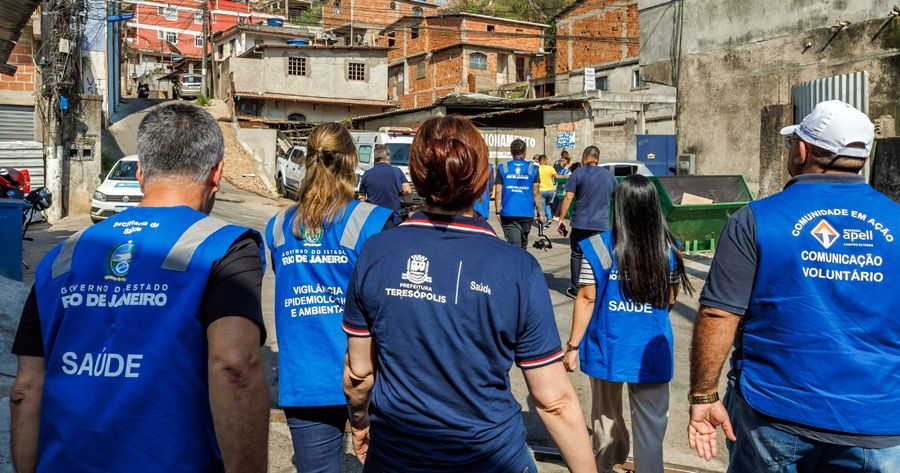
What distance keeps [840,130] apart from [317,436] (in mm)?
2450

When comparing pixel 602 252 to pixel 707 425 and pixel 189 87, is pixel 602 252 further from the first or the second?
pixel 189 87

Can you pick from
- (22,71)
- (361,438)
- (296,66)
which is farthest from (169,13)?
(361,438)

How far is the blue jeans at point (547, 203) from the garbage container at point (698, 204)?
11.1ft

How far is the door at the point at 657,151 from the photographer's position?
26062mm

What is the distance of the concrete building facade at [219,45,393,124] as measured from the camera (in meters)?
38.9

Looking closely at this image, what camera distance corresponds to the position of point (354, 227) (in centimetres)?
343

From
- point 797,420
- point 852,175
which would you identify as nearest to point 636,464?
point 797,420

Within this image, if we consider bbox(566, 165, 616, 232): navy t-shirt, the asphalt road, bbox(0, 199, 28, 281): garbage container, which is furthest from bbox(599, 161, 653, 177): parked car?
bbox(0, 199, 28, 281): garbage container

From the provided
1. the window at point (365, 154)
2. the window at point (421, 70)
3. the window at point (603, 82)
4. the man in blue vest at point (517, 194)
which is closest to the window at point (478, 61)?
the window at point (421, 70)

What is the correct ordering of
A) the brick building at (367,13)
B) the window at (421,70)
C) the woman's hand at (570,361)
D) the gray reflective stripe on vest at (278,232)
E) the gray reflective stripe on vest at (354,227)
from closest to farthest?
1. the gray reflective stripe on vest at (354,227)
2. the gray reflective stripe on vest at (278,232)
3. the woman's hand at (570,361)
4. the window at (421,70)
5. the brick building at (367,13)

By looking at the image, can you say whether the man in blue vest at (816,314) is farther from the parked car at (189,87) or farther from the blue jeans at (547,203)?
the parked car at (189,87)

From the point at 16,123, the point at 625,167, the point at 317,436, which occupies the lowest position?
the point at 317,436

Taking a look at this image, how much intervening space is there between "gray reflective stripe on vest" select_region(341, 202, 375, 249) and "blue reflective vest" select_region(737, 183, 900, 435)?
66.4 inches

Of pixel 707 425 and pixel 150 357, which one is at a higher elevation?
pixel 150 357
